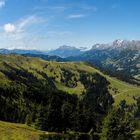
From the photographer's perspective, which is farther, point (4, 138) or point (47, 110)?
point (47, 110)

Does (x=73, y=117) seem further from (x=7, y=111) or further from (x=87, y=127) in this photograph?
(x=7, y=111)

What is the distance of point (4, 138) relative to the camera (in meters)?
110

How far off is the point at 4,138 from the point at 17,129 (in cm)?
1531

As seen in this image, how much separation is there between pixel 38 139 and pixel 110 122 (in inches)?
1548

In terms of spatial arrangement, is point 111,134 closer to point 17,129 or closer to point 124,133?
point 124,133

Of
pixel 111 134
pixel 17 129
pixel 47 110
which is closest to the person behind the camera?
pixel 17 129

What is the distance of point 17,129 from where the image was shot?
124875 millimetres

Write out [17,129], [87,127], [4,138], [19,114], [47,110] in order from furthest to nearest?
[19,114], [87,127], [47,110], [17,129], [4,138]

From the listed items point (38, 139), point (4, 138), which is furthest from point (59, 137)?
point (4, 138)

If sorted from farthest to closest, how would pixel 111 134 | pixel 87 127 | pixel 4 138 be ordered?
pixel 87 127, pixel 111 134, pixel 4 138

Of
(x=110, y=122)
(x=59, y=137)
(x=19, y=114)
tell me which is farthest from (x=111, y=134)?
(x=19, y=114)

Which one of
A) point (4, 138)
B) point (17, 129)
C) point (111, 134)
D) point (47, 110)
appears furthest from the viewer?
point (47, 110)

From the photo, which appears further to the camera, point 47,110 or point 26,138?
point 47,110

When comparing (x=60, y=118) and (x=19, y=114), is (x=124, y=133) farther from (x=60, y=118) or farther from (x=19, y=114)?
(x=19, y=114)
